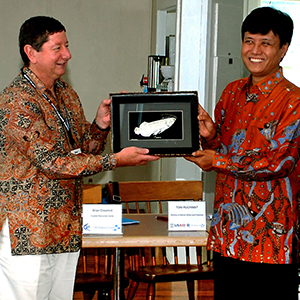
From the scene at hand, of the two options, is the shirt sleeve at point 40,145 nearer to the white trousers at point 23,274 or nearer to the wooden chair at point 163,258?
the white trousers at point 23,274

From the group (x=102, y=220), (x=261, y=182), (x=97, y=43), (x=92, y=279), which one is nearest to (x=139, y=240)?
(x=102, y=220)

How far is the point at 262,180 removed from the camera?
1987mm

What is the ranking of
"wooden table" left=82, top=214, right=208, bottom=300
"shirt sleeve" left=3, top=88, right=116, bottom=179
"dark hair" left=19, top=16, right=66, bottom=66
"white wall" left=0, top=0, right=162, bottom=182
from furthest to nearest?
"white wall" left=0, top=0, right=162, bottom=182 < "wooden table" left=82, top=214, right=208, bottom=300 < "dark hair" left=19, top=16, right=66, bottom=66 < "shirt sleeve" left=3, top=88, right=116, bottom=179

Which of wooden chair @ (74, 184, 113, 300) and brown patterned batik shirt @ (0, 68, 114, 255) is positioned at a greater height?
brown patterned batik shirt @ (0, 68, 114, 255)

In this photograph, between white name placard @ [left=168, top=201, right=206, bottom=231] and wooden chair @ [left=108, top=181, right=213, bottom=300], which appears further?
wooden chair @ [left=108, top=181, right=213, bottom=300]

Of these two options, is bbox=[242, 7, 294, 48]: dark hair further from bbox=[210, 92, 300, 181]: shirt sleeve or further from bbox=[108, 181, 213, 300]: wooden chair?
bbox=[108, 181, 213, 300]: wooden chair

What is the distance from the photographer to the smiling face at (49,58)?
89.7 inches

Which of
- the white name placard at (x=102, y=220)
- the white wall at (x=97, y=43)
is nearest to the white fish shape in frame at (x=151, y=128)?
the white name placard at (x=102, y=220)

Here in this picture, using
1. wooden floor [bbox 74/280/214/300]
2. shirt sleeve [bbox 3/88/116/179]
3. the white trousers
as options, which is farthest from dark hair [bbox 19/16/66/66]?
wooden floor [bbox 74/280/214/300]

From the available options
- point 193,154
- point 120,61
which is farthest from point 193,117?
point 120,61

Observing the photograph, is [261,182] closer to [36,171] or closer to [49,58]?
[36,171]

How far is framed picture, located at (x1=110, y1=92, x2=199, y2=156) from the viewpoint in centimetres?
237

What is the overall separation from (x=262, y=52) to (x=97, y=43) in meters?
5.86

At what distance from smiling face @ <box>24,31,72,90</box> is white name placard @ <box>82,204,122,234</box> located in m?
0.83
